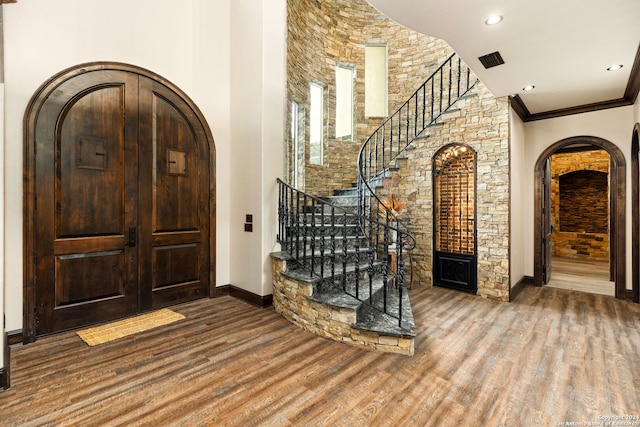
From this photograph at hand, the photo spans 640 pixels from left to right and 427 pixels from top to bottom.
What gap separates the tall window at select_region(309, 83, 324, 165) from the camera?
262 inches

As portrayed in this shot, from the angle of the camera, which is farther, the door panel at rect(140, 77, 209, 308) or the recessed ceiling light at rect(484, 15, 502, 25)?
the door panel at rect(140, 77, 209, 308)

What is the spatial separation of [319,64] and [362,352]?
592cm

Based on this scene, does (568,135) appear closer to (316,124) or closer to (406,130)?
(406,130)

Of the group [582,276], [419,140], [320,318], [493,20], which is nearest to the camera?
[493,20]

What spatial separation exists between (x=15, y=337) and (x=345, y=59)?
284 inches

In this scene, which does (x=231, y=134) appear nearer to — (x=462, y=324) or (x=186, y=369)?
(x=186, y=369)

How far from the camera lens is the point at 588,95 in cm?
433

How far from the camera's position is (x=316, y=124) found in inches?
266

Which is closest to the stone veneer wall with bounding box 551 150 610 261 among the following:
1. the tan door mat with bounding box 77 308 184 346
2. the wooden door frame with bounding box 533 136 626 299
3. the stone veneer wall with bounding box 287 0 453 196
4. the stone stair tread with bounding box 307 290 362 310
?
the wooden door frame with bounding box 533 136 626 299

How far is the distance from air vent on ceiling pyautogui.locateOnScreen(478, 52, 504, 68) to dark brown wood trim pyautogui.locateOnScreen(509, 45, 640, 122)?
1.21m

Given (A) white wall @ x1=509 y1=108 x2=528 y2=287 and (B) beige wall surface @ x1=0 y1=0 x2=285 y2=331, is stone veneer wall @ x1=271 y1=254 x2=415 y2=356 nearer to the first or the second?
(B) beige wall surface @ x1=0 y1=0 x2=285 y2=331

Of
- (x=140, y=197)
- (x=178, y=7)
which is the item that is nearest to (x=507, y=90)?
(x=178, y=7)

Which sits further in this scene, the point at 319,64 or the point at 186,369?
the point at 319,64

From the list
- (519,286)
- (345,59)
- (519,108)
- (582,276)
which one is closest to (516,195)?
(519,108)
